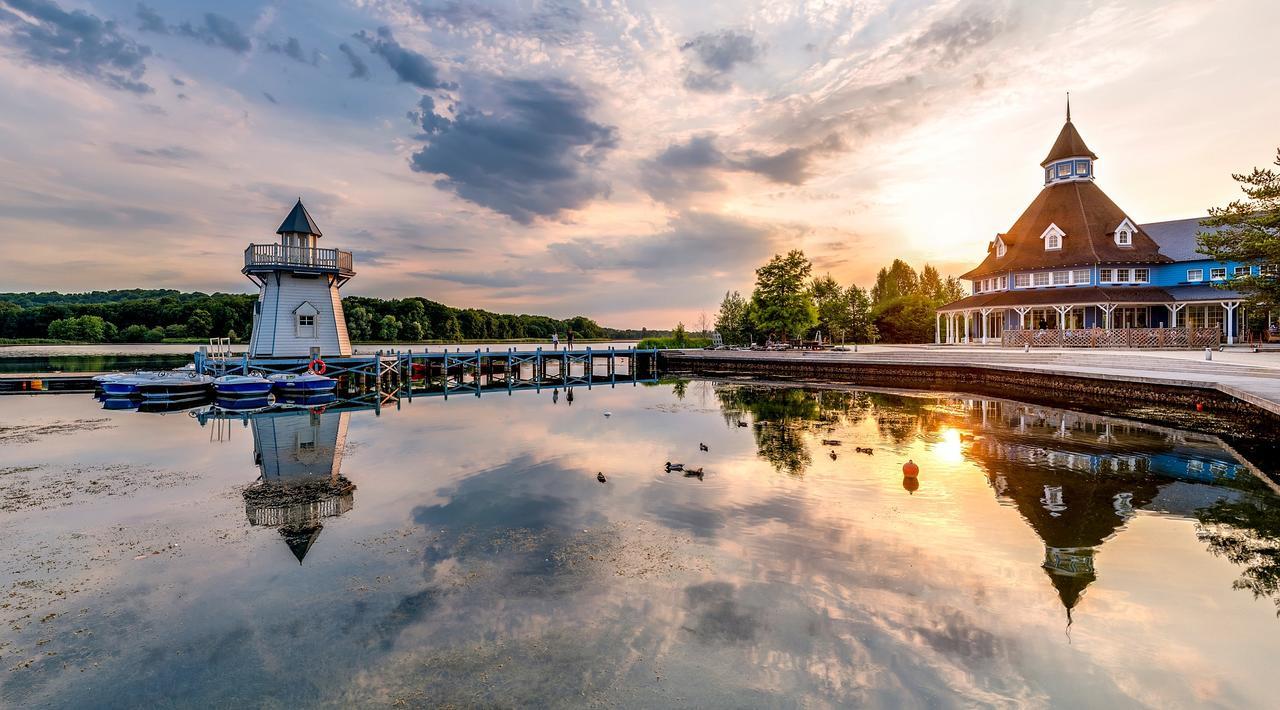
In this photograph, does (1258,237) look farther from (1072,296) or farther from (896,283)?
(896,283)

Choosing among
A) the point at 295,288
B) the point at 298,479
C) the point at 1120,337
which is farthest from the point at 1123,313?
the point at 295,288

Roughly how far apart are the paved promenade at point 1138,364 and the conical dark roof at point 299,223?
1480 inches

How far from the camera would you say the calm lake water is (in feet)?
18.8

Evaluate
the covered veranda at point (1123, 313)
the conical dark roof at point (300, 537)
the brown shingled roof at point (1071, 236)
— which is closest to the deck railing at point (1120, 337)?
the covered veranda at point (1123, 313)

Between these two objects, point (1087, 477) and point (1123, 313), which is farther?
point (1123, 313)

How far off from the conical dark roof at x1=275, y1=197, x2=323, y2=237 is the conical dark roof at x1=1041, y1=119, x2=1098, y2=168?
185 feet

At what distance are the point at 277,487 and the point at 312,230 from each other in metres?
27.8

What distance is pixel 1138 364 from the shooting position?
2830 centimetres

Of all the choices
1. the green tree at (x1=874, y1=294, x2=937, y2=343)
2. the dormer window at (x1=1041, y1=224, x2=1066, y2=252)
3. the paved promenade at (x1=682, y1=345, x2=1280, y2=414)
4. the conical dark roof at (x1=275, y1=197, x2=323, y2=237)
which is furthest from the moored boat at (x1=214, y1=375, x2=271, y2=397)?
the green tree at (x1=874, y1=294, x2=937, y2=343)

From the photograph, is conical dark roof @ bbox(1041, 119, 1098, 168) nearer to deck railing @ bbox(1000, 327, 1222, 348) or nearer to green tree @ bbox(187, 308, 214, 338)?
deck railing @ bbox(1000, 327, 1222, 348)

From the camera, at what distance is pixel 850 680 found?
18.8ft

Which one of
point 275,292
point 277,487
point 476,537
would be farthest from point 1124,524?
point 275,292

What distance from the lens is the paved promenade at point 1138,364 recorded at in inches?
773

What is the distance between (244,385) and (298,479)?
65.5 feet
